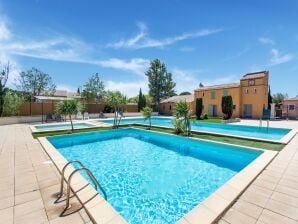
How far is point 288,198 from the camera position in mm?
3318

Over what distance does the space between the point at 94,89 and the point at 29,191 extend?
3414 centimetres

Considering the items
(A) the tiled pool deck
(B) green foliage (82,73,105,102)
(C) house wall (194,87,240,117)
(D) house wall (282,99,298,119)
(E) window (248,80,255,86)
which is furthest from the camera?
(B) green foliage (82,73,105,102)

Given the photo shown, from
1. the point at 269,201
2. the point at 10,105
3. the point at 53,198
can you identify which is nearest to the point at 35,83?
the point at 10,105

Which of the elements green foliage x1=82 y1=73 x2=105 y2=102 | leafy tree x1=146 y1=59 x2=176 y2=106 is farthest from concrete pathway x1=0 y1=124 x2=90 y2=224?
leafy tree x1=146 y1=59 x2=176 y2=106

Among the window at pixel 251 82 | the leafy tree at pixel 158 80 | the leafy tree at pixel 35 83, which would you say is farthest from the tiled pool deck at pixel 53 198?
the leafy tree at pixel 35 83

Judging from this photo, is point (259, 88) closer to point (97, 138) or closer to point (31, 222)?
point (97, 138)

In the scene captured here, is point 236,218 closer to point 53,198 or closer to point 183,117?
point 53,198

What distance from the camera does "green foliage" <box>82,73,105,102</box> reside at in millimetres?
35500

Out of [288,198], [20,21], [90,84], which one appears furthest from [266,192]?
[90,84]

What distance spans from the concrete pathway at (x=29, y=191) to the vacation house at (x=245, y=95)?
24685 mm

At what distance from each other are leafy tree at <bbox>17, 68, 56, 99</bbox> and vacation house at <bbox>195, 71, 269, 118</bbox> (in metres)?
32.3

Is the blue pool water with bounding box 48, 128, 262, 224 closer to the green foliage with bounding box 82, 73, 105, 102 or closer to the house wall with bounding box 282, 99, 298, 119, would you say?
the house wall with bounding box 282, 99, 298, 119

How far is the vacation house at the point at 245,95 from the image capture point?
22.1 metres

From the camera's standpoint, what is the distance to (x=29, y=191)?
141 inches
